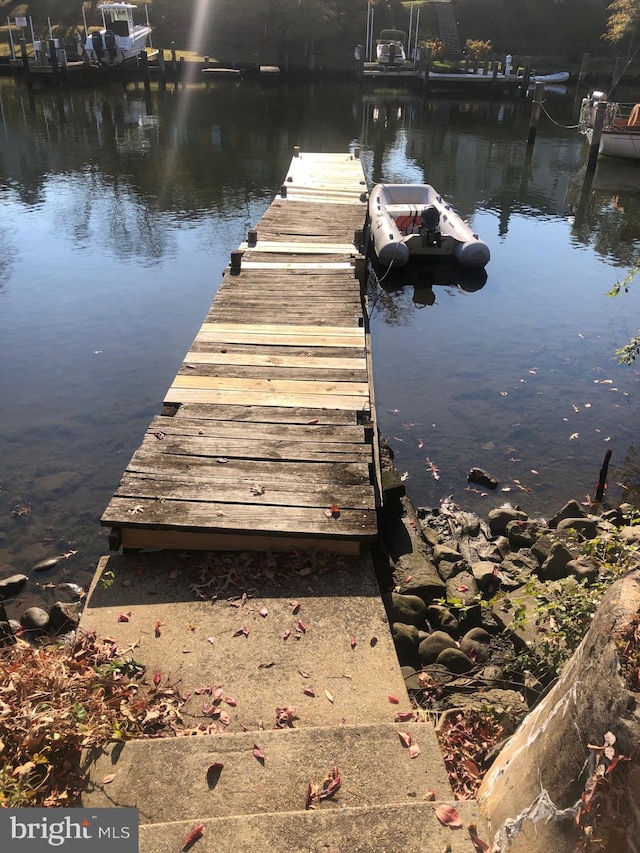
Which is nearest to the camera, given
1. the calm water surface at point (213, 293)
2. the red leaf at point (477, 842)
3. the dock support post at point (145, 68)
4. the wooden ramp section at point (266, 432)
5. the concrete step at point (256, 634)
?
the red leaf at point (477, 842)

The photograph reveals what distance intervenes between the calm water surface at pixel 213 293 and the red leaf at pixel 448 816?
17.7ft

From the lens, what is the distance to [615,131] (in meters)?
27.5

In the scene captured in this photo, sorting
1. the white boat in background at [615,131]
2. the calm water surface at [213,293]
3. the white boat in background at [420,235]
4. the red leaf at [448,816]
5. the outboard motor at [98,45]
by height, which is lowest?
the calm water surface at [213,293]

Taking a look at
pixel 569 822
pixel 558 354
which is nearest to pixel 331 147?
pixel 558 354

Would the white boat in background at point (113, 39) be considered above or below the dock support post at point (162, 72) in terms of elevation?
above

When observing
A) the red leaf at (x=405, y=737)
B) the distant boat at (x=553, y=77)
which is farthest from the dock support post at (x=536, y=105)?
the red leaf at (x=405, y=737)

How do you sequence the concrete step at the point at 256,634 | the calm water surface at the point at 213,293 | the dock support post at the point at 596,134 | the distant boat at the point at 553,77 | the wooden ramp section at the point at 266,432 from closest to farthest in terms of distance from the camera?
the concrete step at the point at 256,634 < the wooden ramp section at the point at 266,432 < the calm water surface at the point at 213,293 < the dock support post at the point at 596,134 < the distant boat at the point at 553,77

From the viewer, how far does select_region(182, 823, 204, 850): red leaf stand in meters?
2.99

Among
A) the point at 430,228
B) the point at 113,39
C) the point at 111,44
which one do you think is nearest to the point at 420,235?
the point at 430,228

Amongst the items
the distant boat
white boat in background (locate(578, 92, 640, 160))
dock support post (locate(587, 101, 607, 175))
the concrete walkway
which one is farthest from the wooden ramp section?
the distant boat

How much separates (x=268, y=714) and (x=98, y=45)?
51513 mm

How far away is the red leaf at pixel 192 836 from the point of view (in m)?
2.99

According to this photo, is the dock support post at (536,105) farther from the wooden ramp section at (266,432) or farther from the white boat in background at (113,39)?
the white boat in background at (113,39)

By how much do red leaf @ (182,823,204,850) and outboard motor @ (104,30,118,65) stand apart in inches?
2060
